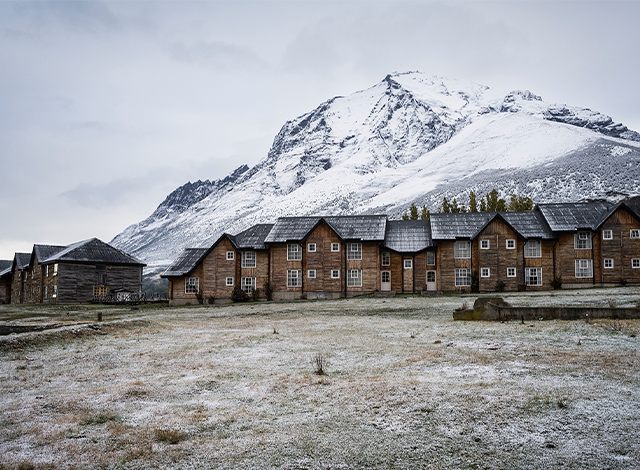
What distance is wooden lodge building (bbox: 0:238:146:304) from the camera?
62469 mm

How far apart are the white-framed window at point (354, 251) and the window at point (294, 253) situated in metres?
5.55

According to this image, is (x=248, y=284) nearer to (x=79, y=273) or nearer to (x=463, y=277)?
(x=463, y=277)

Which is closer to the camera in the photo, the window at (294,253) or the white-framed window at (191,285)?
the window at (294,253)

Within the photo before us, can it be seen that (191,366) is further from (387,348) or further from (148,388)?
(387,348)

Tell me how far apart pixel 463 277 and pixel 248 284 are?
23951 mm

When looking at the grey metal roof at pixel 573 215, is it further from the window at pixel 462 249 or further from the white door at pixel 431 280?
the white door at pixel 431 280

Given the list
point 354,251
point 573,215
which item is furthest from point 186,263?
point 573,215

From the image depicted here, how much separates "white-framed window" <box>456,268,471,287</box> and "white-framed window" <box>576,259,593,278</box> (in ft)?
36.9

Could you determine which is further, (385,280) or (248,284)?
(248,284)

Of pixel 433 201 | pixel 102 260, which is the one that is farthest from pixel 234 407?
pixel 433 201

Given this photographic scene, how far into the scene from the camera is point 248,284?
53.4 meters

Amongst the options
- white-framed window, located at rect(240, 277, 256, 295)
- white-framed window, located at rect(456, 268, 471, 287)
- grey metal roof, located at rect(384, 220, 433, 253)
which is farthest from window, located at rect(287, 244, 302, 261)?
white-framed window, located at rect(456, 268, 471, 287)

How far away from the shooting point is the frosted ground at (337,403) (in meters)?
7.08

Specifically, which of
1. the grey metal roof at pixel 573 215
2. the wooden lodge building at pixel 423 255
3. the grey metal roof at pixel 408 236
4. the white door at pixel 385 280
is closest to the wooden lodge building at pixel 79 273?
the wooden lodge building at pixel 423 255
